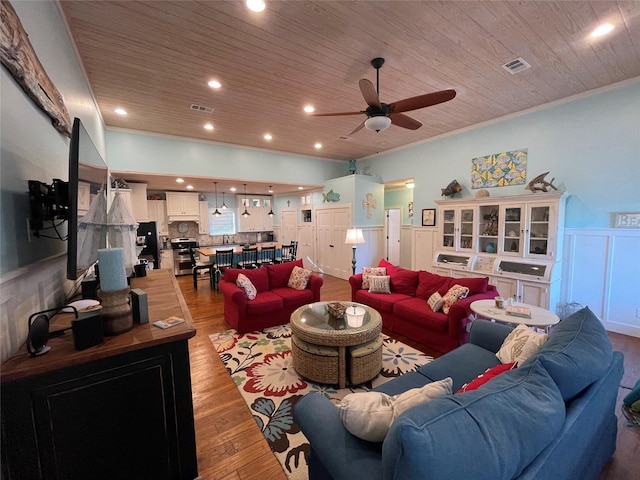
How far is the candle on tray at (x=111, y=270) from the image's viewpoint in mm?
1206

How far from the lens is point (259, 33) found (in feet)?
7.68

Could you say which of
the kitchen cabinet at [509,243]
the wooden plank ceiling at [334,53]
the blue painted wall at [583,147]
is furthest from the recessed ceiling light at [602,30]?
the kitchen cabinet at [509,243]

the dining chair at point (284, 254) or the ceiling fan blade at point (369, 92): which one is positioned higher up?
the ceiling fan blade at point (369, 92)

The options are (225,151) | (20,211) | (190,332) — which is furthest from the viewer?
(225,151)

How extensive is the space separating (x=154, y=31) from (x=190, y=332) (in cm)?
268

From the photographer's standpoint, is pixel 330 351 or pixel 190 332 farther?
pixel 330 351

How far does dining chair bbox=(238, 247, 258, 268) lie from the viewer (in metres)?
6.00

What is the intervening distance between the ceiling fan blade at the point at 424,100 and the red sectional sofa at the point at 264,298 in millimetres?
2633

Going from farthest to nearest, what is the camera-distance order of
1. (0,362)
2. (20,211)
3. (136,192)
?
(136,192) → (20,211) → (0,362)

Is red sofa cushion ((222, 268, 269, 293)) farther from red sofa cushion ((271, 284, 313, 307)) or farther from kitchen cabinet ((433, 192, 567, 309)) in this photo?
kitchen cabinet ((433, 192, 567, 309))

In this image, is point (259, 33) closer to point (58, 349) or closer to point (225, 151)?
point (58, 349)

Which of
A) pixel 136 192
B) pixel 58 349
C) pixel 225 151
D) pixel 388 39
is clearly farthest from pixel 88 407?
pixel 136 192

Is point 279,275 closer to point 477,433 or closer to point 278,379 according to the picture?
point 278,379

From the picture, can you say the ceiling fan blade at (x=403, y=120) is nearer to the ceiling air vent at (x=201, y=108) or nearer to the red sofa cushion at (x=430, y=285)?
the red sofa cushion at (x=430, y=285)
